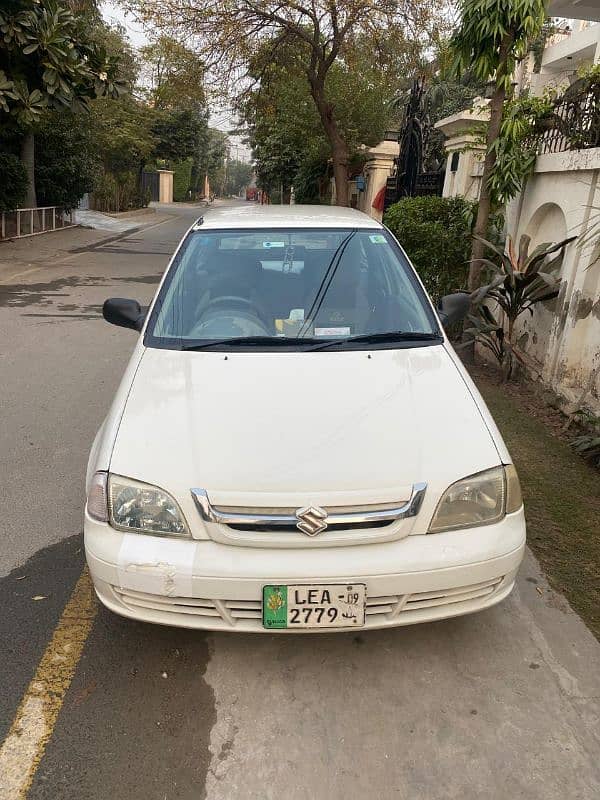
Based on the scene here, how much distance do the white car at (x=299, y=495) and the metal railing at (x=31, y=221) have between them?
1576 centimetres

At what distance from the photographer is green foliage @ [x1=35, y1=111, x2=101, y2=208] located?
19.4 metres

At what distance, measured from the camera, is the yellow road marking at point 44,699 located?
207 centimetres

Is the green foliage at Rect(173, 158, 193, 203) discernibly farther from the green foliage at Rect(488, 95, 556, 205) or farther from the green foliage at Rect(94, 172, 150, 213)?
the green foliage at Rect(488, 95, 556, 205)

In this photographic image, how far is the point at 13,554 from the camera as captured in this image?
326 centimetres

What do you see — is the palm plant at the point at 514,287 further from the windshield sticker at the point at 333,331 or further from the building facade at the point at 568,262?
the windshield sticker at the point at 333,331

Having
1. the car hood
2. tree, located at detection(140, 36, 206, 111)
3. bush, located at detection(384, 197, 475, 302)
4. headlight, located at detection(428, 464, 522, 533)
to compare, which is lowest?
headlight, located at detection(428, 464, 522, 533)

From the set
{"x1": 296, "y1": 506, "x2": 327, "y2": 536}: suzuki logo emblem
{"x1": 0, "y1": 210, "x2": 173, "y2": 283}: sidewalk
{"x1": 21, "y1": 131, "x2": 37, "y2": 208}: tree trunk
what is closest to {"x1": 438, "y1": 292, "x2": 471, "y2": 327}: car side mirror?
{"x1": 296, "y1": 506, "x2": 327, "y2": 536}: suzuki logo emblem

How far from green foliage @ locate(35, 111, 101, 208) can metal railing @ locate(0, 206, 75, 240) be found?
53cm

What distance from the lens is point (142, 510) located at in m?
2.32

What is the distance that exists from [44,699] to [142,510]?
2.56 ft

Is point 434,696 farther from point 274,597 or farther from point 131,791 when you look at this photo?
point 131,791

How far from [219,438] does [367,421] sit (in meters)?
0.58

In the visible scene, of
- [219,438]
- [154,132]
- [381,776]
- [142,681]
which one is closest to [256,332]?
[219,438]

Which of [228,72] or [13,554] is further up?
[228,72]
